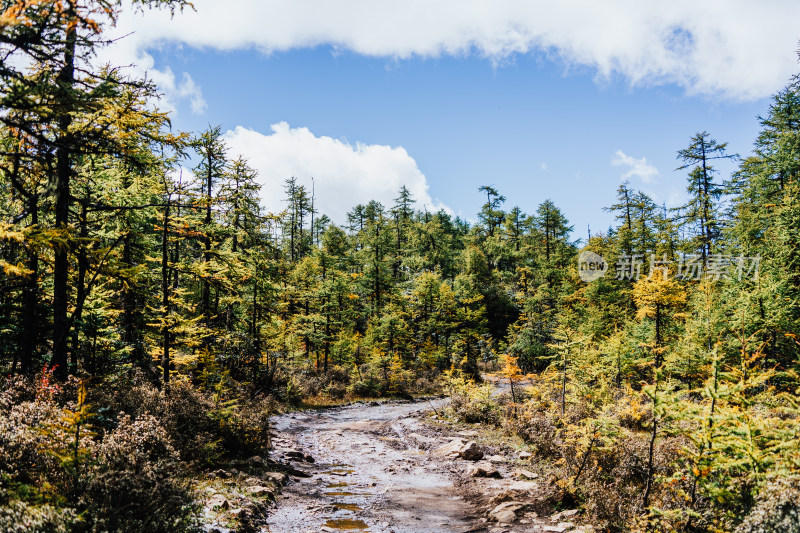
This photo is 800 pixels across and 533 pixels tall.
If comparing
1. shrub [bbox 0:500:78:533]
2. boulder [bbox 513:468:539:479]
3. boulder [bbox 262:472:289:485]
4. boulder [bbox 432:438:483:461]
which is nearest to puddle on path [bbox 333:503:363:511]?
boulder [bbox 262:472:289:485]

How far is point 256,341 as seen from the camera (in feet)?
77.9

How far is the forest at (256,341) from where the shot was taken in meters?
5.72

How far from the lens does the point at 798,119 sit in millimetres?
27094

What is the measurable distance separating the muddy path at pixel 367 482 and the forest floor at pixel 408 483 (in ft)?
0.07

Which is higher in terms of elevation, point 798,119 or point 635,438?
point 798,119

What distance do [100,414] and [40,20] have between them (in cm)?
725

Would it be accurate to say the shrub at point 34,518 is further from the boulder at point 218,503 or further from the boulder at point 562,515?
the boulder at point 562,515

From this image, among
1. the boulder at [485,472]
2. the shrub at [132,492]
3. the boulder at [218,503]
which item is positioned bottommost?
the boulder at [485,472]

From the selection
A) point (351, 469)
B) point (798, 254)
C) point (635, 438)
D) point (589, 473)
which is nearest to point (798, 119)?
point (798, 254)

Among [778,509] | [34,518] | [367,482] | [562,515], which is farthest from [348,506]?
[778,509]

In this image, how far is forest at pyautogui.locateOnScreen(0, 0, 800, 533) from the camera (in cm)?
572

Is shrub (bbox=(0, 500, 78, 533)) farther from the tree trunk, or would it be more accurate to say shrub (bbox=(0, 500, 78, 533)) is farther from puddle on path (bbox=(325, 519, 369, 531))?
the tree trunk

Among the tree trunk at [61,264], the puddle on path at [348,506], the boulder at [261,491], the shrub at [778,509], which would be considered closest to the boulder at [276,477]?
the boulder at [261,491]

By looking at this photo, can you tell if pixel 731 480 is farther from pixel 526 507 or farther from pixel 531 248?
pixel 531 248
